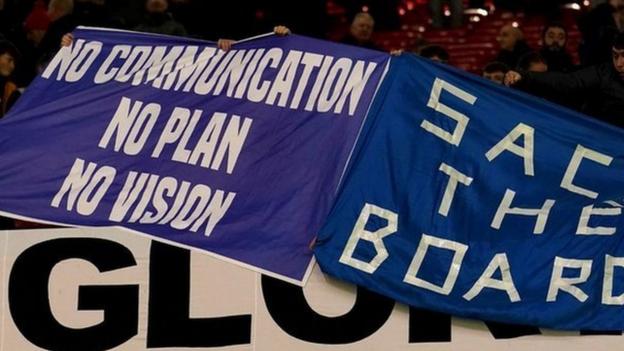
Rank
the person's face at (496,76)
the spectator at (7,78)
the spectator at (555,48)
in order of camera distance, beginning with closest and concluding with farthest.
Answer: the spectator at (7,78) < the person's face at (496,76) < the spectator at (555,48)

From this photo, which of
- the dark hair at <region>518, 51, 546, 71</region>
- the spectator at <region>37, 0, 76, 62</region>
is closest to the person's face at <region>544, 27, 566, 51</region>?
the dark hair at <region>518, 51, 546, 71</region>

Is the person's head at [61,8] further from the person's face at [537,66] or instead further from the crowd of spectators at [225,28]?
the person's face at [537,66]

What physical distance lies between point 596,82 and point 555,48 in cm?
243

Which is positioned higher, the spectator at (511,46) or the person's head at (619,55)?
the spectator at (511,46)

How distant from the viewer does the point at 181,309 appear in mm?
10297

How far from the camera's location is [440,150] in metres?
10.2

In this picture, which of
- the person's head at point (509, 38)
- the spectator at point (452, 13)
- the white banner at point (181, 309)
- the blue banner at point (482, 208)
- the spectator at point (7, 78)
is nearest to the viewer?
the blue banner at point (482, 208)

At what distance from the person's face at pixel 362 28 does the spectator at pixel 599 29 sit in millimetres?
1604

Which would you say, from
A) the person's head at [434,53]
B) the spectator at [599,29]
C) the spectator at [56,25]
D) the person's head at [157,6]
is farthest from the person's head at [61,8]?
the spectator at [599,29]

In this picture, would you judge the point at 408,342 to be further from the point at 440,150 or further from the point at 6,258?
the point at 6,258

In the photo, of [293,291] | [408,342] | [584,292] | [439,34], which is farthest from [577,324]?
[439,34]

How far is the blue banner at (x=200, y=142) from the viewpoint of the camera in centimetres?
1022

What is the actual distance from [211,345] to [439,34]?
620 centimetres

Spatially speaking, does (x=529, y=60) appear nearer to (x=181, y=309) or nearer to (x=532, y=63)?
(x=532, y=63)
